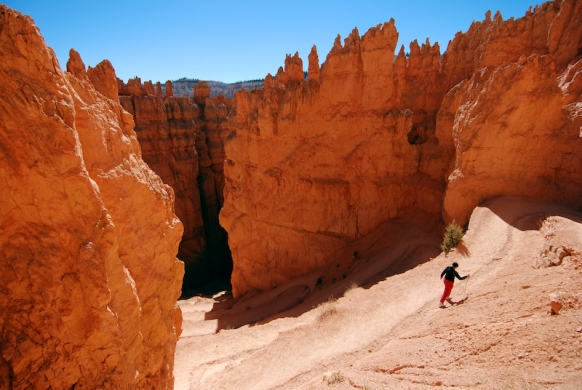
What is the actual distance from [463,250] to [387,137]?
6839 mm

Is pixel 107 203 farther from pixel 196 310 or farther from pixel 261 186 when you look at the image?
pixel 196 310

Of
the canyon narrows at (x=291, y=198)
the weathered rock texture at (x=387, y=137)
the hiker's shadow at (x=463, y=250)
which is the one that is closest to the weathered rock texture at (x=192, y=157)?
the canyon narrows at (x=291, y=198)

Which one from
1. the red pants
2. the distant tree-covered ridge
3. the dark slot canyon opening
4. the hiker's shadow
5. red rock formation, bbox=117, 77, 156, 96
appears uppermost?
the distant tree-covered ridge

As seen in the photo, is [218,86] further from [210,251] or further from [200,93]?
[210,251]

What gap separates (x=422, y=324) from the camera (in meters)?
8.27

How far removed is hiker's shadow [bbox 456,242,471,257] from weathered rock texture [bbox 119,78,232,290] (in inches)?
932

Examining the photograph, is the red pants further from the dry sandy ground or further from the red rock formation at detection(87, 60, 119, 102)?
the red rock formation at detection(87, 60, 119, 102)

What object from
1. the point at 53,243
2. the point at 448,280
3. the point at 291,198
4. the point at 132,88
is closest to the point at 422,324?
the point at 448,280

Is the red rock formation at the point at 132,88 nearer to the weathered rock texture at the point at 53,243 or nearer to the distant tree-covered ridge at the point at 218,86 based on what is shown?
the weathered rock texture at the point at 53,243

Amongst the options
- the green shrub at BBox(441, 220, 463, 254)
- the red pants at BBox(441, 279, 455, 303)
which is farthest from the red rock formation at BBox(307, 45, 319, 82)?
the red pants at BBox(441, 279, 455, 303)

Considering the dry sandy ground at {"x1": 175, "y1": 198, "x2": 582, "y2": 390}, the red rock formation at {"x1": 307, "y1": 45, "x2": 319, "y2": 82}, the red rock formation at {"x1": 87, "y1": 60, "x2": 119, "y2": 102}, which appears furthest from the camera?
the red rock formation at {"x1": 307, "y1": 45, "x2": 319, "y2": 82}

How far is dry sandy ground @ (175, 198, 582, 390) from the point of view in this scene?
5.39 m

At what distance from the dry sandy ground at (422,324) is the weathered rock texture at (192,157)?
1517cm

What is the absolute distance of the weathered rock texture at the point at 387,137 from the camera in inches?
479
